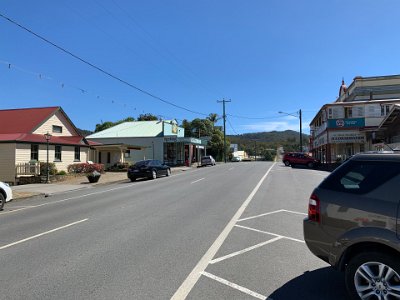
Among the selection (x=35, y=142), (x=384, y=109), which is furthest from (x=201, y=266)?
(x=384, y=109)

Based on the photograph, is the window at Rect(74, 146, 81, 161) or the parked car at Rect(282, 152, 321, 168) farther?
the parked car at Rect(282, 152, 321, 168)

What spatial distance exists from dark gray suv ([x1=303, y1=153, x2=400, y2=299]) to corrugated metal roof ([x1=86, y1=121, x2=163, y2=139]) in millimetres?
51796

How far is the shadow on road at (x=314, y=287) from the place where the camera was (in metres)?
4.80

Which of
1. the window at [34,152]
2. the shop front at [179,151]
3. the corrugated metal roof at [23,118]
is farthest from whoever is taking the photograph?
the shop front at [179,151]

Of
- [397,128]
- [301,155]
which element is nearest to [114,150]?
[301,155]

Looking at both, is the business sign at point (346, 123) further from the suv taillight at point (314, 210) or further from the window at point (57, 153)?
the suv taillight at point (314, 210)

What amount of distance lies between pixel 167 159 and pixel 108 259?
53286 mm

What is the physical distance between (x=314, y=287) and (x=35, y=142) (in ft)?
96.6

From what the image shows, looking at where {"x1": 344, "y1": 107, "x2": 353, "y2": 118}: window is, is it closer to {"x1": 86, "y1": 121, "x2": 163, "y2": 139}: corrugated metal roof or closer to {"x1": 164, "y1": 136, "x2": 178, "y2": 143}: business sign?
{"x1": 164, "y1": 136, "x2": 178, "y2": 143}: business sign

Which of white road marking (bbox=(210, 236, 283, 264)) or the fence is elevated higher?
the fence

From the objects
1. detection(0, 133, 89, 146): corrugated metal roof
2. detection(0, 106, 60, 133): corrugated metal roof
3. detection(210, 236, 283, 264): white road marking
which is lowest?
detection(210, 236, 283, 264): white road marking

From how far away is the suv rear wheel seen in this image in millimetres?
4020

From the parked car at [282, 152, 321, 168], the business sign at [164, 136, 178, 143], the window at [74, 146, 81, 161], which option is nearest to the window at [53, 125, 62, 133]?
the window at [74, 146, 81, 161]

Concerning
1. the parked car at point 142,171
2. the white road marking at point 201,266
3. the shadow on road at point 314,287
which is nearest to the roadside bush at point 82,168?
the parked car at point 142,171
